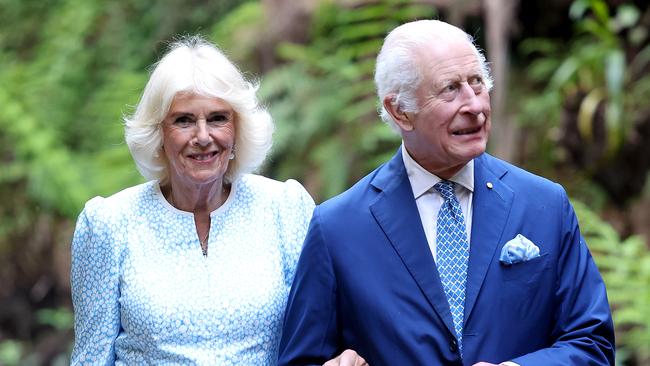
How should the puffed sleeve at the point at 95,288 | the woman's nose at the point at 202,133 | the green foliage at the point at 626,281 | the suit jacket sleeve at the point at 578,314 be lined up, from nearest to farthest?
the suit jacket sleeve at the point at 578,314, the woman's nose at the point at 202,133, the puffed sleeve at the point at 95,288, the green foliage at the point at 626,281

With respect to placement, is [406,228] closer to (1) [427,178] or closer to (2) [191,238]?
(1) [427,178]

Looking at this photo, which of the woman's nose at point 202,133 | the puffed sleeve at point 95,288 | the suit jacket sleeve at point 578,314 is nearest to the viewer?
the suit jacket sleeve at point 578,314

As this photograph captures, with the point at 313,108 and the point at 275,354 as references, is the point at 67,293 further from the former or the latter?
the point at 275,354

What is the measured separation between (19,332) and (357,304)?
6.62 metres

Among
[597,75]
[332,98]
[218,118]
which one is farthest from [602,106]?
[218,118]

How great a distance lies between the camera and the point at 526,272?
10.1 ft

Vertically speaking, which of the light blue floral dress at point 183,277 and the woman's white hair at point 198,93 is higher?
the woman's white hair at point 198,93

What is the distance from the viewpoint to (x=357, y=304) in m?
3.14

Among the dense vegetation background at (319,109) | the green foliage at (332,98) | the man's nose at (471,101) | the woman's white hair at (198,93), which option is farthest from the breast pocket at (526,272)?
the green foliage at (332,98)

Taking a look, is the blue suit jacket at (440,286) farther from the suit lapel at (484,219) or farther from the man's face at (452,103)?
the man's face at (452,103)

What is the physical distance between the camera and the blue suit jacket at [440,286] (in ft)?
10.0

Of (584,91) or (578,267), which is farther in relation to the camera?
(584,91)

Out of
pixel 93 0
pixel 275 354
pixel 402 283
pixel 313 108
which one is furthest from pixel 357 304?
pixel 93 0

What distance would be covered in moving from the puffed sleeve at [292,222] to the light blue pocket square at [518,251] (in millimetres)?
749
